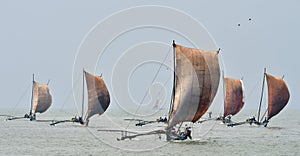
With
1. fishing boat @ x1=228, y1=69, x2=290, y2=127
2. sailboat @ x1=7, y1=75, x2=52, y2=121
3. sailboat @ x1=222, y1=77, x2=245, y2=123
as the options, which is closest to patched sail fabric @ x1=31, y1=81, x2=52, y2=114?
sailboat @ x1=7, y1=75, x2=52, y2=121

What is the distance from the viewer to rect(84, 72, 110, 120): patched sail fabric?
88.1 m

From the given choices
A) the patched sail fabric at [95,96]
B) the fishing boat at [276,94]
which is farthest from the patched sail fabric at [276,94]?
the patched sail fabric at [95,96]

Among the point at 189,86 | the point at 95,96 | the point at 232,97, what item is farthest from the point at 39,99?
the point at 189,86

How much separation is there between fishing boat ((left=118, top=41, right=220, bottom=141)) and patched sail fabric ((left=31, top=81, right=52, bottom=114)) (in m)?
59.9

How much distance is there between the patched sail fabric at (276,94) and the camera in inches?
3364

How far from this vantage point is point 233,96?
9856cm

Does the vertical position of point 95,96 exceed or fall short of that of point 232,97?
it falls short

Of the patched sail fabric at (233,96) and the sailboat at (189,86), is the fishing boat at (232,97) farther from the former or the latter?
the sailboat at (189,86)

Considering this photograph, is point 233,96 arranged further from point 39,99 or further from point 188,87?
point 188,87

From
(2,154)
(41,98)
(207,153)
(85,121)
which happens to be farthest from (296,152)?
(41,98)

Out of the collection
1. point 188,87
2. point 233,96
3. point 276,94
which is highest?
point 233,96

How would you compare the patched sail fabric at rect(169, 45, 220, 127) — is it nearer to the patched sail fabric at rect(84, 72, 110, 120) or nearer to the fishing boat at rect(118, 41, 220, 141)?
the fishing boat at rect(118, 41, 220, 141)

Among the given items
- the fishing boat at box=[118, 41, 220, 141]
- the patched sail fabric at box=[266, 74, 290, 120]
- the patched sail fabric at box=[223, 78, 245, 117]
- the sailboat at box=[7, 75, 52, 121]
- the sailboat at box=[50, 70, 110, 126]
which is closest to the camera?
the fishing boat at box=[118, 41, 220, 141]

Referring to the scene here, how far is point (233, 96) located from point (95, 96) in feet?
73.8
